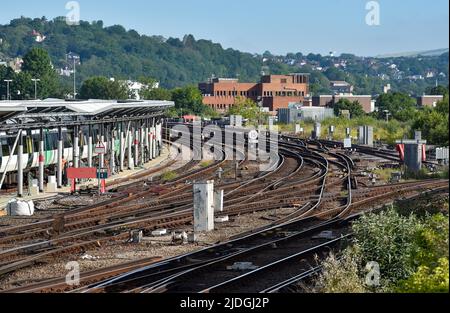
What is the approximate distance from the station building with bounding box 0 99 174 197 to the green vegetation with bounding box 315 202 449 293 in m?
13.8

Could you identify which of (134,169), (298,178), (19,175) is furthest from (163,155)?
(19,175)

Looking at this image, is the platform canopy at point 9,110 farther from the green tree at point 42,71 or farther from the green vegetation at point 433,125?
the green tree at point 42,71

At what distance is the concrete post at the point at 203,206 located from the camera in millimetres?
19594

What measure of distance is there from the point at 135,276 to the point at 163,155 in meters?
40.4

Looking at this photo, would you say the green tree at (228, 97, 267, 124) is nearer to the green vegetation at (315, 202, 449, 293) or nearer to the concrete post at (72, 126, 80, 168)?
the concrete post at (72, 126, 80, 168)

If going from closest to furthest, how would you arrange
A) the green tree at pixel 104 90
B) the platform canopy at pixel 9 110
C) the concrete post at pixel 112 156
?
the platform canopy at pixel 9 110 → the concrete post at pixel 112 156 → the green tree at pixel 104 90

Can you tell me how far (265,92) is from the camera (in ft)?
465

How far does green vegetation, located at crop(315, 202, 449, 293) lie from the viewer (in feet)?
33.0

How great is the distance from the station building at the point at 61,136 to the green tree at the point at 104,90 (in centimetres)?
7435

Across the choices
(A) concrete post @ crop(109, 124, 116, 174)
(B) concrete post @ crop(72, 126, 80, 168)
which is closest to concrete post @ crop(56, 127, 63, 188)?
(B) concrete post @ crop(72, 126, 80, 168)

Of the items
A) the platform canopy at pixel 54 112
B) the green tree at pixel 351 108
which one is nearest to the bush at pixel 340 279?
the platform canopy at pixel 54 112

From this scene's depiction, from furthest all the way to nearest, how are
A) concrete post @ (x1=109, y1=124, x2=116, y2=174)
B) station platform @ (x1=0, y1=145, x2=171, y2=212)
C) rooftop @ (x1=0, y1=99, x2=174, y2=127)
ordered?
concrete post @ (x1=109, y1=124, x2=116, y2=174) → station platform @ (x1=0, y1=145, x2=171, y2=212) → rooftop @ (x1=0, y1=99, x2=174, y2=127)

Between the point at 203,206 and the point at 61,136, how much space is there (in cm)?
1426
